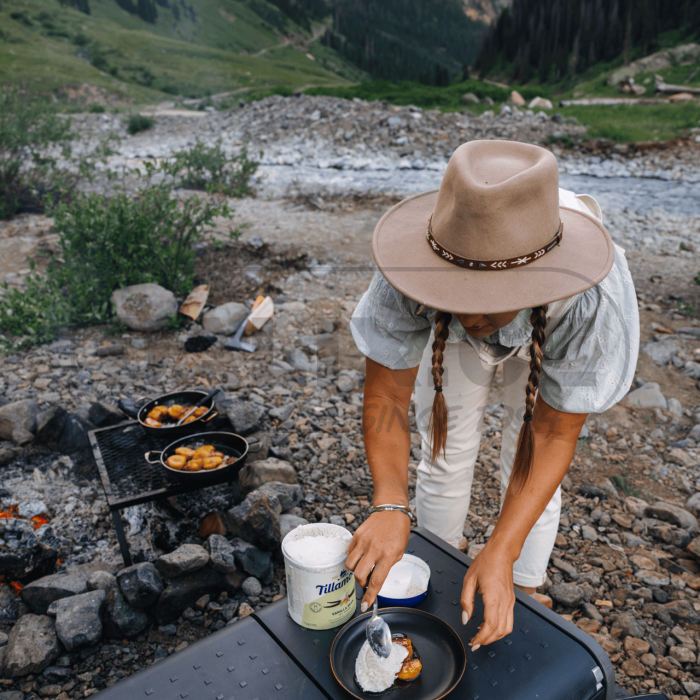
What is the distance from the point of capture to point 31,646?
171cm

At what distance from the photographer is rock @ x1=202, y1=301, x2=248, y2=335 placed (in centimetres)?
401

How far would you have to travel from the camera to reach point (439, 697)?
38.1 inches

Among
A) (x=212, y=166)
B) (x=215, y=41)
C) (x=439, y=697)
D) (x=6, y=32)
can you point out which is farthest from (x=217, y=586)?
(x=215, y=41)

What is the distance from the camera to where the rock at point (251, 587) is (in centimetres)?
202

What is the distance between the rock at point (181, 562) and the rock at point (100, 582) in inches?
7.1

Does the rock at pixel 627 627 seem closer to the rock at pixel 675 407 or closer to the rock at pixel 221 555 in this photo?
the rock at pixel 221 555

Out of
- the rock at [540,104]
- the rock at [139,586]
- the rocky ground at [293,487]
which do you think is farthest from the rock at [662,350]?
the rock at [540,104]

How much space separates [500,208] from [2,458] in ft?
8.59

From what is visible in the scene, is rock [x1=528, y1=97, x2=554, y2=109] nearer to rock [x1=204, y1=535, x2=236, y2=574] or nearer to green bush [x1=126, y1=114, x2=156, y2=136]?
green bush [x1=126, y1=114, x2=156, y2=136]

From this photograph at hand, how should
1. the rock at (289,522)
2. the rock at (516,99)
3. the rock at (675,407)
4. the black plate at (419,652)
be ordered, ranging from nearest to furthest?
the black plate at (419,652)
the rock at (289,522)
the rock at (675,407)
the rock at (516,99)

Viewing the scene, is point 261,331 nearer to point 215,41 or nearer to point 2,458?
point 2,458

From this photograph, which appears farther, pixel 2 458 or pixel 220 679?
pixel 2 458

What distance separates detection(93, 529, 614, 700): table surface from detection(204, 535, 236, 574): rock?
33.6 inches

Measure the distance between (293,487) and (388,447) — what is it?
108 centimetres
